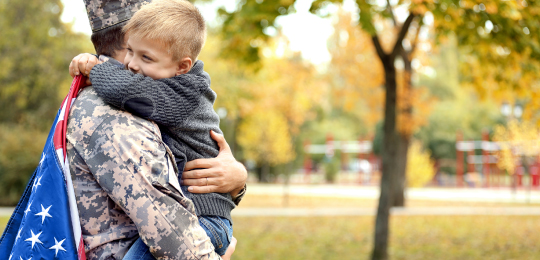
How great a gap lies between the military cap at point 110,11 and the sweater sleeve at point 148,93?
8.2 inches

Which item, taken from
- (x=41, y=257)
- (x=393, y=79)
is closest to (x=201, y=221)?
(x=41, y=257)

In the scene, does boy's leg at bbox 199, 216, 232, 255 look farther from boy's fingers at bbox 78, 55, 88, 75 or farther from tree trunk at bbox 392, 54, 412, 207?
tree trunk at bbox 392, 54, 412, 207

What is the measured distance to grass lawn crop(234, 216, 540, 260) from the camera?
943cm

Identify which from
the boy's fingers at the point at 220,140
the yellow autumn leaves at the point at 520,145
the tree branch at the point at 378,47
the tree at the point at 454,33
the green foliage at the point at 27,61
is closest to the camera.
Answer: the boy's fingers at the point at 220,140

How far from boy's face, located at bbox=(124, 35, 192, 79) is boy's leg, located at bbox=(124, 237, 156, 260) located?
0.53 m

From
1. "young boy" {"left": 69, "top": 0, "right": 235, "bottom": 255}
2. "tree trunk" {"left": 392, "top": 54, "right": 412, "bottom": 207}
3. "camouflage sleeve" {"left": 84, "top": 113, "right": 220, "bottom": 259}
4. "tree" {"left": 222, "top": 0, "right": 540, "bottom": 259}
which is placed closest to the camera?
"camouflage sleeve" {"left": 84, "top": 113, "right": 220, "bottom": 259}

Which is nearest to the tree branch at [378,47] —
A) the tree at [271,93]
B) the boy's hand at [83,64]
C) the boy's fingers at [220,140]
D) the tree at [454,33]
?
the tree at [454,33]

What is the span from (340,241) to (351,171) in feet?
92.1

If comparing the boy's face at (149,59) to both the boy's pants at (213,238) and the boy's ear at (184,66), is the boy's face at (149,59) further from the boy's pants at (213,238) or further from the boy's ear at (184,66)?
the boy's pants at (213,238)

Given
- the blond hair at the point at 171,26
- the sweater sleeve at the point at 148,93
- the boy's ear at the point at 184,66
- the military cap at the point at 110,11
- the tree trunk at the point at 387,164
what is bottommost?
the tree trunk at the point at 387,164

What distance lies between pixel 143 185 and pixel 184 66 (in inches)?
18.0

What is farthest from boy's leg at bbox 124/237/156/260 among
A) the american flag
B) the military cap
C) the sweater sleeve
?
the military cap

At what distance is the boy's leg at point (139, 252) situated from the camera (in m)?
1.50

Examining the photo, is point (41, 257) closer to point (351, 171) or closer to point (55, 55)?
point (55, 55)
